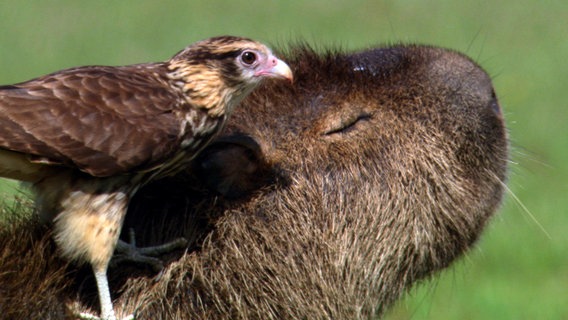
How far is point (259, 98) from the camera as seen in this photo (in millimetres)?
6062

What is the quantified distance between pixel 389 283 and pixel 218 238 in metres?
0.96

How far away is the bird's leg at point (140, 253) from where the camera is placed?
5531mm

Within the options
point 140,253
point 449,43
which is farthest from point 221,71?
point 449,43

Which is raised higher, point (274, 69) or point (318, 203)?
point (274, 69)

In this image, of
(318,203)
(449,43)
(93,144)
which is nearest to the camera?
(93,144)

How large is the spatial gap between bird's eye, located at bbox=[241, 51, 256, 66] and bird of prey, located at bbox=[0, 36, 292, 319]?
1.10ft

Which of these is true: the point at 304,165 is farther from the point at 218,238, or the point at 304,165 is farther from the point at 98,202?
the point at 98,202

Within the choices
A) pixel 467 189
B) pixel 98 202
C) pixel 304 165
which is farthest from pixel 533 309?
pixel 98 202

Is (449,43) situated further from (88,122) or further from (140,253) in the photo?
(88,122)

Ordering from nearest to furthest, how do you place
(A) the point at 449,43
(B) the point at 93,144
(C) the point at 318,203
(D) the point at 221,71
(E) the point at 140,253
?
(B) the point at 93,144 < (E) the point at 140,253 < (D) the point at 221,71 < (C) the point at 318,203 < (A) the point at 449,43

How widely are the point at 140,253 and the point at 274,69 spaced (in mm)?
1027

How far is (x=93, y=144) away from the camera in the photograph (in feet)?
17.3

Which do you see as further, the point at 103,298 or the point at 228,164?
the point at 228,164

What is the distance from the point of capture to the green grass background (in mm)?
10320
